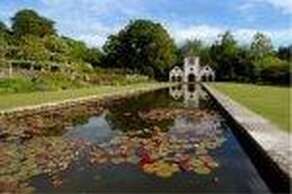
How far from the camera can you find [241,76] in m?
79.4

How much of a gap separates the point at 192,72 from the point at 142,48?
8599 mm

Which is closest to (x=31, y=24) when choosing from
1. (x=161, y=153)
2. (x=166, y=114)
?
(x=166, y=114)

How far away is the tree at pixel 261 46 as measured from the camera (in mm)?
85850

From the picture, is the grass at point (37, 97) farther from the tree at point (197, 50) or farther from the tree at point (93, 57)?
the tree at point (197, 50)

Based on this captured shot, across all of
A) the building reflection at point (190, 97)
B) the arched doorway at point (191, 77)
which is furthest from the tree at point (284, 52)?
the building reflection at point (190, 97)

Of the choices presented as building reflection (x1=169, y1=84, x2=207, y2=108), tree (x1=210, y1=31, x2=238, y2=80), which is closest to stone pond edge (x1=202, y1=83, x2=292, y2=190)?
building reflection (x1=169, y1=84, x2=207, y2=108)

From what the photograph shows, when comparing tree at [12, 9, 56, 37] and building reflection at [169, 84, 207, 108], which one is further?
tree at [12, 9, 56, 37]

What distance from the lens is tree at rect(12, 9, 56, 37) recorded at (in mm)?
89688

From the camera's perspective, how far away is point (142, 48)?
89.4 metres

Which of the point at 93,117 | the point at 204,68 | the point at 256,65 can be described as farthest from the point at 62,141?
the point at 204,68

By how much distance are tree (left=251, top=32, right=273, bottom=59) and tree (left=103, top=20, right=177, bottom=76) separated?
12.6 meters

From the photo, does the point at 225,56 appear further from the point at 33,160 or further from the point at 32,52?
the point at 33,160

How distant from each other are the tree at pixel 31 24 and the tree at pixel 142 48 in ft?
31.9

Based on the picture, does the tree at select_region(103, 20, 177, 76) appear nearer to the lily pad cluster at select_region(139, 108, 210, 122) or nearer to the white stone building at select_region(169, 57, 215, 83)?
the white stone building at select_region(169, 57, 215, 83)
